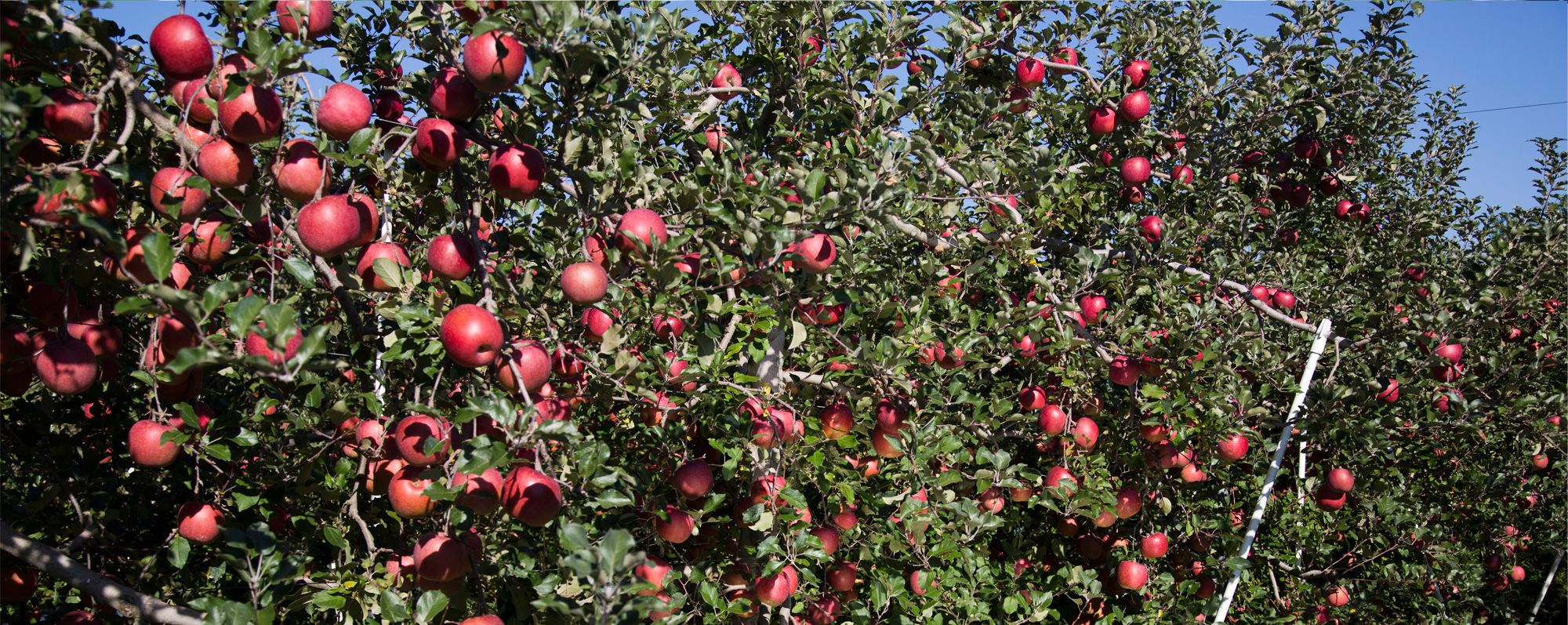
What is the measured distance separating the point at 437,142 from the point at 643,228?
42 cm

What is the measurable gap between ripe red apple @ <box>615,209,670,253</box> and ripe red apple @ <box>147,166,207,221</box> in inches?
28.3

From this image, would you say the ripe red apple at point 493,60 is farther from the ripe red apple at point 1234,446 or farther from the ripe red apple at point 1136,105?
the ripe red apple at point 1136,105

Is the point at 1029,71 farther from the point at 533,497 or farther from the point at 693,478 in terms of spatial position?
the point at 533,497

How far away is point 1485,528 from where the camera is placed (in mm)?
4219

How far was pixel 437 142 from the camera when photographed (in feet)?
5.56

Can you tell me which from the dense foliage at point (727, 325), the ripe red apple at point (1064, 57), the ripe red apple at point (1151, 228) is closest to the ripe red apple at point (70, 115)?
the dense foliage at point (727, 325)

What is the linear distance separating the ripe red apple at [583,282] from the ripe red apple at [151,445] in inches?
35.6

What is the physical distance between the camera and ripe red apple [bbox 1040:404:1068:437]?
9.57 feet

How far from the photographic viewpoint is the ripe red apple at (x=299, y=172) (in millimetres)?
1637

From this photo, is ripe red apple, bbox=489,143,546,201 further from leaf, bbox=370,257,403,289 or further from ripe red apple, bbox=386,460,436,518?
ripe red apple, bbox=386,460,436,518

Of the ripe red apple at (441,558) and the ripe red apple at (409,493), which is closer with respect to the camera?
the ripe red apple at (441,558)

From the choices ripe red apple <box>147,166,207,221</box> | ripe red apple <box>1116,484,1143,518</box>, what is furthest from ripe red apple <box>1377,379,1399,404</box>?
ripe red apple <box>147,166,207,221</box>

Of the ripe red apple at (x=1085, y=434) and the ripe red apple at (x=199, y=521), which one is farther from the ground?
the ripe red apple at (x=1085, y=434)

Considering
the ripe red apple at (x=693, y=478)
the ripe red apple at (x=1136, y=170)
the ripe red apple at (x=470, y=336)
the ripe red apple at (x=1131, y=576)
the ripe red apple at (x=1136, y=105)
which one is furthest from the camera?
the ripe red apple at (x=1136, y=170)
